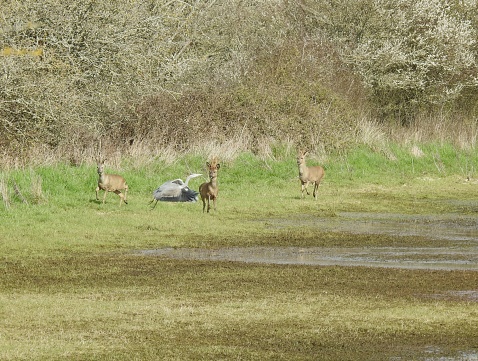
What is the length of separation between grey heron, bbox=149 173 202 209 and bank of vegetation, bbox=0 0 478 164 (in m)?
5.39

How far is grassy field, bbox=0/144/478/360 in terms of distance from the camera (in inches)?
362

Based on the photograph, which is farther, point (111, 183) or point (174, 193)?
point (111, 183)

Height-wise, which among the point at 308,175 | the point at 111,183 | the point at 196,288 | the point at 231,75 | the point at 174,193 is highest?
the point at 231,75

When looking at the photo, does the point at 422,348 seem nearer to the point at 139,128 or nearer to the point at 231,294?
the point at 231,294

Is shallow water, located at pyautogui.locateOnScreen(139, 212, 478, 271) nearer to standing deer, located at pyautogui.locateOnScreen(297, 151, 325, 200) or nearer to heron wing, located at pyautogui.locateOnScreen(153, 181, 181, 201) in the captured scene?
heron wing, located at pyautogui.locateOnScreen(153, 181, 181, 201)

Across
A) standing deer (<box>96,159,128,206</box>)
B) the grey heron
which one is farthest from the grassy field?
standing deer (<box>96,159,128,206</box>)

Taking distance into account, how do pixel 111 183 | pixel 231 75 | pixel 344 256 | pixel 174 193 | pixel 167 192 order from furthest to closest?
pixel 231 75 → pixel 111 183 → pixel 174 193 → pixel 167 192 → pixel 344 256

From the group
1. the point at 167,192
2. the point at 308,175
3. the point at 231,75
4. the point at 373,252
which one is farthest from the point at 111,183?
the point at 231,75

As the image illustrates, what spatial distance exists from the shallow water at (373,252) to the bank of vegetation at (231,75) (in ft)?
30.4

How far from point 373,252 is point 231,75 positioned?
2121 cm

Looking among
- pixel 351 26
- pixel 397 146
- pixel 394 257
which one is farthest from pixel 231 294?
pixel 351 26

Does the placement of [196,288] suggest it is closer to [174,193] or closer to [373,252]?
[373,252]

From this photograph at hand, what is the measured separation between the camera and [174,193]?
69.3 feet

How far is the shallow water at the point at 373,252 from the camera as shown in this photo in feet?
48.5
